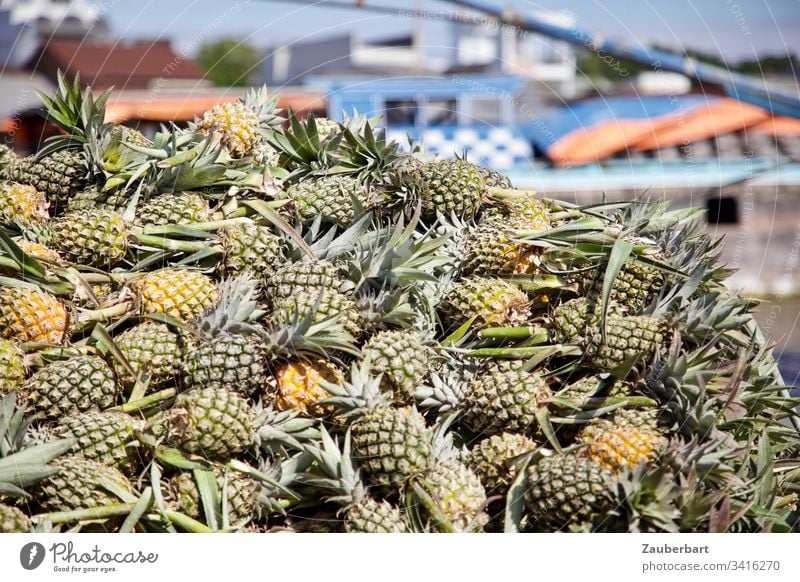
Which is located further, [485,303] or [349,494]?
[485,303]

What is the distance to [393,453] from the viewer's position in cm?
196

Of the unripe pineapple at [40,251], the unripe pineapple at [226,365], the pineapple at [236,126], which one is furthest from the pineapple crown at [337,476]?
the pineapple at [236,126]

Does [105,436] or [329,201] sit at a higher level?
[329,201]

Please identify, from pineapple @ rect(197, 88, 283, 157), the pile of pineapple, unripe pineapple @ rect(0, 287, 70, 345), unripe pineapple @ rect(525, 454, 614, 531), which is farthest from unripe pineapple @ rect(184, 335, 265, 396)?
pineapple @ rect(197, 88, 283, 157)

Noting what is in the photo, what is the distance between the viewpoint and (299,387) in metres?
2.08

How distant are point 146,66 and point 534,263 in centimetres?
274

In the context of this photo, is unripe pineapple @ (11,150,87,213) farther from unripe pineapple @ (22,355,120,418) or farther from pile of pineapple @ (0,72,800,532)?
unripe pineapple @ (22,355,120,418)

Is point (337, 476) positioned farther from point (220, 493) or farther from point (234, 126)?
point (234, 126)

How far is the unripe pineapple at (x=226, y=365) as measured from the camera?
201 cm

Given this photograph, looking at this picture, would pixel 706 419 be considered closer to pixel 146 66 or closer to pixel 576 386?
pixel 576 386

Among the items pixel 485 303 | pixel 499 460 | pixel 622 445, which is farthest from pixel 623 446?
pixel 485 303

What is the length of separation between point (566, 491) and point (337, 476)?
0.56m

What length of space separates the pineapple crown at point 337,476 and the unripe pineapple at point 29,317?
2.62 ft
